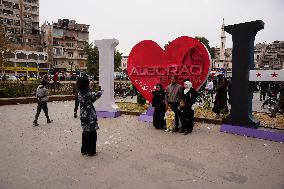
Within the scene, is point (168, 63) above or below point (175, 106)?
above

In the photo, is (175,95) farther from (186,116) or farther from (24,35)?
(24,35)

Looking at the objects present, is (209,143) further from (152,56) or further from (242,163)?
(152,56)

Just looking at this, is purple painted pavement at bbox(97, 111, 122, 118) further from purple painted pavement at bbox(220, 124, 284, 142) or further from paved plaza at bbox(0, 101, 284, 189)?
purple painted pavement at bbox(220, 124, 284, 142)

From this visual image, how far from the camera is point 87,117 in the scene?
600 cm

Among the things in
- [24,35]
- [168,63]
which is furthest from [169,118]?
[24,35]

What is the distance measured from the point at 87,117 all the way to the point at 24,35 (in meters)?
61.0

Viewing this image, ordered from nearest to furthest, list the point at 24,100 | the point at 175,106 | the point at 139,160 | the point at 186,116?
the point at 139,160
the point at 186,116
the point at 175,106
the point at 24,100

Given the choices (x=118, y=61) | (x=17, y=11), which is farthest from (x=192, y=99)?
(x=17, y=11)

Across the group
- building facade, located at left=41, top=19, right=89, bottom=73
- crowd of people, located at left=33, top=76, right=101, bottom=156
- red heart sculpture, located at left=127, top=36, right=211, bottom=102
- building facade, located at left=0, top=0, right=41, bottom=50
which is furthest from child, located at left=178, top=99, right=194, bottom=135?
building facade, located at left=0, top=0, right=41, bottom=50

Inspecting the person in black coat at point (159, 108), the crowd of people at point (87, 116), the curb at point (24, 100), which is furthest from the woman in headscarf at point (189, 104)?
the curb at point (24, 100)

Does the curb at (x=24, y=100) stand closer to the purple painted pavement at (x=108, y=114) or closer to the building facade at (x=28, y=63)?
the purple painted pavement at (x=108, y=114)

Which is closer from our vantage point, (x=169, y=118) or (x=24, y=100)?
(x=169, y=118)

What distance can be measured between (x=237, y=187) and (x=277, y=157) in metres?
2.14

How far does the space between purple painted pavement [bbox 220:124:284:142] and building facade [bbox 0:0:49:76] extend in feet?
168
